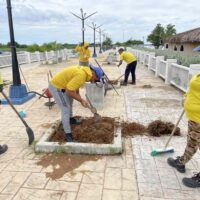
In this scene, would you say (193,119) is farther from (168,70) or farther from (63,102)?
(168,70)

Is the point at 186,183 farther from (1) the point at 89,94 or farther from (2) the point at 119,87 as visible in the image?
(2) the point at 119,87

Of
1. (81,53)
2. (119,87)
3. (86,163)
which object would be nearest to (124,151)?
(86,163)

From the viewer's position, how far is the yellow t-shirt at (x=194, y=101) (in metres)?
3.05

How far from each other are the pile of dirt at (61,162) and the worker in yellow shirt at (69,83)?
42 centimetres

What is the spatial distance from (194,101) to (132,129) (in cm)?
226

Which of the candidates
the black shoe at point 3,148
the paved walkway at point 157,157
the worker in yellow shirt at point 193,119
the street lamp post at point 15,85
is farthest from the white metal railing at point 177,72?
the black shoe at point 3,148

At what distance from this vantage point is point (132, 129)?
523cm

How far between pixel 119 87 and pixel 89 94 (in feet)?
11.3

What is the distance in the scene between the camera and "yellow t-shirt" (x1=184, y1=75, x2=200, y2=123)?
3.05m

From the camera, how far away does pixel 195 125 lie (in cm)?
320

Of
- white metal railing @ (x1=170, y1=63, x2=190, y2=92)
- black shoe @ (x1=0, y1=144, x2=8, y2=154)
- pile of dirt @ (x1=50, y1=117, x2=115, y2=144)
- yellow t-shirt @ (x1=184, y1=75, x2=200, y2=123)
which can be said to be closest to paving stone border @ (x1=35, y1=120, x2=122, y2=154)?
pile of dirt @ (x1=50, y1=117, x2=115, y2=144)

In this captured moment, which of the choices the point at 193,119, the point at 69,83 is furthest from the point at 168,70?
the point at 193,119

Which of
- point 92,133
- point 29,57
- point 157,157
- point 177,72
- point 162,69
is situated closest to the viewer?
point 157,157

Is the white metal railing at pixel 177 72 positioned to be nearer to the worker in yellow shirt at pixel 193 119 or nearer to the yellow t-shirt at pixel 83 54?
the yellow t-shirt at pixel 83 54
